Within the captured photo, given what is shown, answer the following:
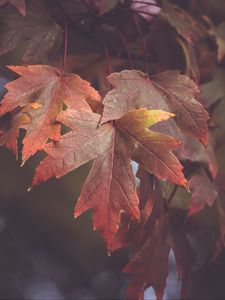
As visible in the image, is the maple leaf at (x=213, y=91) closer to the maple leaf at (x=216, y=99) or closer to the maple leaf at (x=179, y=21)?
the maple leaf at (x=216, y=99)

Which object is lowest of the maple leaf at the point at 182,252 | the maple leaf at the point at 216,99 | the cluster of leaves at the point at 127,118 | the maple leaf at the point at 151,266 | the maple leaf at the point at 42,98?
the maple leaf at the point at 182,252

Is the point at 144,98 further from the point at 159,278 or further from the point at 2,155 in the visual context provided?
the point at 2,155

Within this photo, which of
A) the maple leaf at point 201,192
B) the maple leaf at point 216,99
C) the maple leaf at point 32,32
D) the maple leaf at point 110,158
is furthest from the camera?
the maple leaf at point 216,99

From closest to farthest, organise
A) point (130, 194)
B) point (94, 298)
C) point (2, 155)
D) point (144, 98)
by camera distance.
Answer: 1. point (130, 194)
2. point (144, 98)
3. point (2, 155)
4. point (94, 298)

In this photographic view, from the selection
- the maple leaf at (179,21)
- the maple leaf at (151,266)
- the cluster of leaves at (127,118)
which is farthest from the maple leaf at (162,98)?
the maple leaf at (151,266)

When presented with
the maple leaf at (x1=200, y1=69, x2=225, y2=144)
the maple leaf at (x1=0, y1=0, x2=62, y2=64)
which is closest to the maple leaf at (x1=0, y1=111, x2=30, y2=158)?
the maple leaf at (x1=0, y1=0, x2=62, y2=64)

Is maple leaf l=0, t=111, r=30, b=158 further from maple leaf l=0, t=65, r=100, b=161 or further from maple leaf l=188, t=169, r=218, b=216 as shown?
maple leaf l=188, t=169, r=218, b=216

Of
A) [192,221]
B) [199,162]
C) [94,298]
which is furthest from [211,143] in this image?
[94,298]
